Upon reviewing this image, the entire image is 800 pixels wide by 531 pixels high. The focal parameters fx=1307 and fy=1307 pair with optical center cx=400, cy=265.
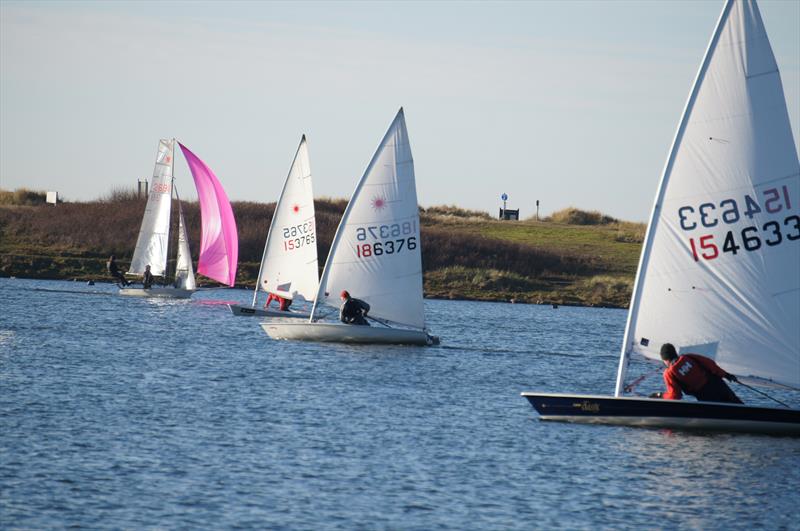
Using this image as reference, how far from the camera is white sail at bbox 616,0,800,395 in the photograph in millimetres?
23719

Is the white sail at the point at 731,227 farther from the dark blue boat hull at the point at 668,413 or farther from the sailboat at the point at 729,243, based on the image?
the dark blue boat hull at the point at 668,413

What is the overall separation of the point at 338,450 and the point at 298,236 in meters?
24.2

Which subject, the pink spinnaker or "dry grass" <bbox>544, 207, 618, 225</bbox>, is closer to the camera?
A: the pink spinnaker

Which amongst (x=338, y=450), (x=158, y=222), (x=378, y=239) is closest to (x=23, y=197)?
(x=158, y=222)

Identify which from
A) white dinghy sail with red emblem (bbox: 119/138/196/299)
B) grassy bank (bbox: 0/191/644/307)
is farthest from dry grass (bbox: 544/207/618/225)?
white dinghy sail with red emblem (bbox: 119/138/196/299)

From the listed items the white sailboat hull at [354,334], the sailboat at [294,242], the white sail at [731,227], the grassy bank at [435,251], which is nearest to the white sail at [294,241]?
the sailboat at [294,242]

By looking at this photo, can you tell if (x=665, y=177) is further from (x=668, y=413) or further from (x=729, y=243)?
(x=668, y=413)

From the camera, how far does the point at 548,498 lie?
20.0 metres

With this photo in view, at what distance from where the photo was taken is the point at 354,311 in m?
38.9

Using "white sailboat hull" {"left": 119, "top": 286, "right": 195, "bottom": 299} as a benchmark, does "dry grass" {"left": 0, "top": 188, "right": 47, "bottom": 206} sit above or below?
above

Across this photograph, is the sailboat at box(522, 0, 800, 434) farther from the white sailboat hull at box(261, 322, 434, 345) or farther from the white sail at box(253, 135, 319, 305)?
the white sail at box(253, 135, 319, 305)

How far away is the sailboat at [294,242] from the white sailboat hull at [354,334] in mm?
6385

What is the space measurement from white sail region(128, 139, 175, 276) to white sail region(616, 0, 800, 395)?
40.3 m

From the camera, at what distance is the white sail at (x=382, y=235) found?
39.1 metres
